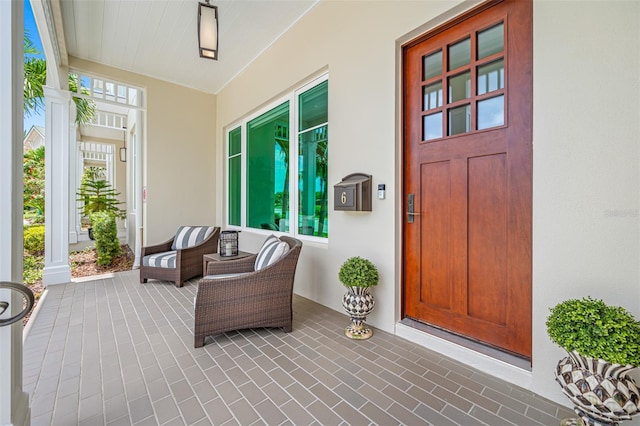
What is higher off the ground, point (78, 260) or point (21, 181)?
point (21, 181)

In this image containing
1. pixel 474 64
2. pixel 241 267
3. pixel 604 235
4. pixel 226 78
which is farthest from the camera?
pixel 226 78

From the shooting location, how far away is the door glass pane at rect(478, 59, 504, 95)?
2.08 metres

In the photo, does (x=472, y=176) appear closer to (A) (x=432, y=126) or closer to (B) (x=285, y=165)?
(A) (x=432, y=126)

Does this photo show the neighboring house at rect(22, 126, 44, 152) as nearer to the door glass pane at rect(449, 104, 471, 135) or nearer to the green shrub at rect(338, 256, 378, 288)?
the green shrub at rect(338, 256, 378, 288)

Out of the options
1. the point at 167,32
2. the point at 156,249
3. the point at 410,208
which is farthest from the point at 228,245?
the point at 167,32

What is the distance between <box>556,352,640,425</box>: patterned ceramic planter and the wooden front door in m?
0.59

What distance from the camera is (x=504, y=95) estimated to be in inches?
80.5

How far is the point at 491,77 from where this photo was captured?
2.13 meters

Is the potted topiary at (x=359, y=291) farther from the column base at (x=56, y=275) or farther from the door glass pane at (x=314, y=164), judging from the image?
the column base at (x=56, y=275)

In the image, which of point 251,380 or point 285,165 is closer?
point 251,380

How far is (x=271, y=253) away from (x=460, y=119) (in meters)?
2.15

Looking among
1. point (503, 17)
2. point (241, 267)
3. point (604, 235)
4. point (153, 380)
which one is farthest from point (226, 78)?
point (604, 235)

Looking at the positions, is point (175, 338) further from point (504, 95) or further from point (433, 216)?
point (504, 95)

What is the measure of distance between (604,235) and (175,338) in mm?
3318
